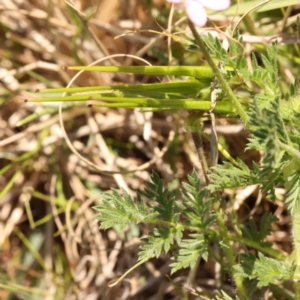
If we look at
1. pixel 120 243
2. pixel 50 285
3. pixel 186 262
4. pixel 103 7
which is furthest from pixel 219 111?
pixel 50 285

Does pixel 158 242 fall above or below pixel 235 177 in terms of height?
below

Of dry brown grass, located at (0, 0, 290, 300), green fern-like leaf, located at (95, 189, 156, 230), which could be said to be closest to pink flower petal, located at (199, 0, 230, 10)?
green fern-like leaf, located at (95, 189, 156, 230)

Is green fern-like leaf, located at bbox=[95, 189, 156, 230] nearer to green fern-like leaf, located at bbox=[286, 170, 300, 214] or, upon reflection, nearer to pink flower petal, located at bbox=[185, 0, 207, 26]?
green fern-like leaf, located at bbox=[286, 170, 300, 214]

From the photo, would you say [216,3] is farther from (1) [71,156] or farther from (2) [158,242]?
(1) [71,156]

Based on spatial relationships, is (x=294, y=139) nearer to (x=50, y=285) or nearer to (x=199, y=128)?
(x=199, y=128)

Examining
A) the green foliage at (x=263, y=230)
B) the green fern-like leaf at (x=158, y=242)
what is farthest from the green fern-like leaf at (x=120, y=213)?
the green foliage at (x=263, y=230)

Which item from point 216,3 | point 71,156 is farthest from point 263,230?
point 71,156

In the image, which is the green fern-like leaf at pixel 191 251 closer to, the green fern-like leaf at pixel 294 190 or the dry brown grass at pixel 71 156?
the green fern-like leaf at pixel 294 190
